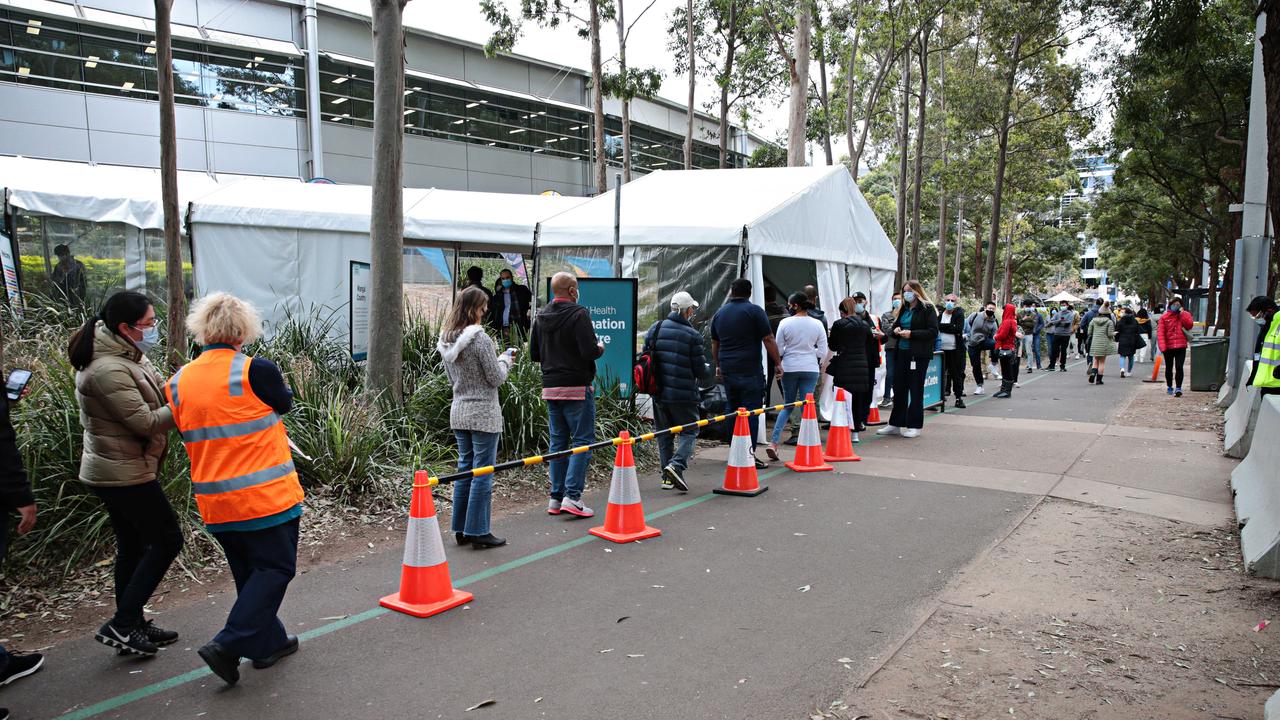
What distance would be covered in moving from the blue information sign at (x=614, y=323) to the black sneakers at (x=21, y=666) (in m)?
6.20

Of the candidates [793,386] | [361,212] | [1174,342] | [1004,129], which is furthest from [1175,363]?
[361,212]

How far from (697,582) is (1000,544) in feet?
8.18

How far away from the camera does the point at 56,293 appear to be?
1124 cm

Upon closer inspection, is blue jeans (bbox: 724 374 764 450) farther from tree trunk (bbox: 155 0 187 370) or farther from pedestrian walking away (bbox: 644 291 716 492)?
tree trunk (bbox: 155 0 187 370)

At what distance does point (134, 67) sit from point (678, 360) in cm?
2243

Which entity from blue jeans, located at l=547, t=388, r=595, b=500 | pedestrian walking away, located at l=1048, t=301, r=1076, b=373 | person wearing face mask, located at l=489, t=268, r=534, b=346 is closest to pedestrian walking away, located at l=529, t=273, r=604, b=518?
blue jeans, located at l=547, t=388, r=595, b=500

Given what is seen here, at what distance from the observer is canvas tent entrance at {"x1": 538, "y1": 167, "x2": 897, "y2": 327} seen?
10.7m

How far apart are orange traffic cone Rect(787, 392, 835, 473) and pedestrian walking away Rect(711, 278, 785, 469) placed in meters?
0.61

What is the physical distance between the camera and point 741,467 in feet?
25.4

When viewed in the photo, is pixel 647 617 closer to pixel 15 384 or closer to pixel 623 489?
pixel 623 489

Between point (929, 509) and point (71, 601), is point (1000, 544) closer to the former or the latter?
point (929, 509)

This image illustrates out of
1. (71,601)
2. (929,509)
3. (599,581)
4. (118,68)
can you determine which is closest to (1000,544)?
(929,509)

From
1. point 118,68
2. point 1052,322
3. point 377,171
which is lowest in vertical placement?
point 1052,322

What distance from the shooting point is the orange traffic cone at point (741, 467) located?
7.70 meters
